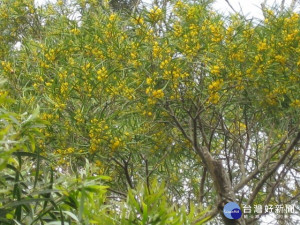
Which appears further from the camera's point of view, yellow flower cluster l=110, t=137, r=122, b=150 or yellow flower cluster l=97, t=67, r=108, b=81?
yellow flower cluster l=97, t=67, r=108, b=81

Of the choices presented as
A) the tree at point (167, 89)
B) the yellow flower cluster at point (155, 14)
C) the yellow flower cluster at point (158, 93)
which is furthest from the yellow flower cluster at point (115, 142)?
the yellow flower cluster at point (155, 14)

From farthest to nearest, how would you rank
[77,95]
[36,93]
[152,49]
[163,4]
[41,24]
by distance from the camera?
1. [41,24]
2. [163,4]
3. [36,93]
4. [77,95]
5. [152,49]

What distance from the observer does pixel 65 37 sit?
4.60 metres

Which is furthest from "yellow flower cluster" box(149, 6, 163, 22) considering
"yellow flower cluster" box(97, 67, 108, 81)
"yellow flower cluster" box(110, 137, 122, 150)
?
"yellow flower cluster" box(110, 137, 122, 150)

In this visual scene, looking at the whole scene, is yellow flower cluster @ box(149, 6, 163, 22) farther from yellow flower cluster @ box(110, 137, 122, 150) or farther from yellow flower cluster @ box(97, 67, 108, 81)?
yellow flower cluster @ box(110, 137, 122, 150)

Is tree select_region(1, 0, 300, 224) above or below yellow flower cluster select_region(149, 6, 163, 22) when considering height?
below

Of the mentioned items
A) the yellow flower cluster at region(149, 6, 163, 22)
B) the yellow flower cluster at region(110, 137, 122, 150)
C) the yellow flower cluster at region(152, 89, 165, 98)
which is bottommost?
the yellow flower cluster at region(110, 137, 122, 150)

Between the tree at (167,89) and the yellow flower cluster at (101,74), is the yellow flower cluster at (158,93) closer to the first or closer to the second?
the tree at (167,89)

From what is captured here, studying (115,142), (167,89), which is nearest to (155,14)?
(167,89)

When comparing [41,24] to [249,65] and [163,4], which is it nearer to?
[163,4]

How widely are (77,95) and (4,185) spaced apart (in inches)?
103

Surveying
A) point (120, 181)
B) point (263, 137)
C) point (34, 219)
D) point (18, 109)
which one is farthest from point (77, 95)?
point (34, 219)

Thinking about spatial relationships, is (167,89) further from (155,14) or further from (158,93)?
(155,14)

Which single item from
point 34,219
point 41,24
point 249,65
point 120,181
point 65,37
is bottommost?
point 34,219
